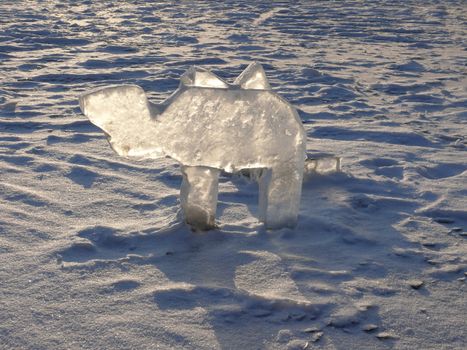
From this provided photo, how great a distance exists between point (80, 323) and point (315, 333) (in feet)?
2.36

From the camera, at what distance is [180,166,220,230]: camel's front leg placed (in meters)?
2.40

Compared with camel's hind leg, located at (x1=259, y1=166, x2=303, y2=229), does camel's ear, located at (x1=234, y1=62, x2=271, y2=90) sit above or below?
above

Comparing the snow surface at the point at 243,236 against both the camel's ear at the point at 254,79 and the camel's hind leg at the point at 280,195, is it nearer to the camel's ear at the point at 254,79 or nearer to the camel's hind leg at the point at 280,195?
the camel's hind leg at the point at 280,195

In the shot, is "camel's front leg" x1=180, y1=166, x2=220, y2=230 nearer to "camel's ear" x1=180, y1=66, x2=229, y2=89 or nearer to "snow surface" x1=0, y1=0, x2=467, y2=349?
"snow surface" x1=0, y1=0, x2=467, y2=349

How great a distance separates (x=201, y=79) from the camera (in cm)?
237

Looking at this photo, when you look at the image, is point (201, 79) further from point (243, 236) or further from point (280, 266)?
point (280, 266)

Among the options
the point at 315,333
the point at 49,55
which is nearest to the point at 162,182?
the point at 315,333

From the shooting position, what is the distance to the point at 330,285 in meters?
2.18

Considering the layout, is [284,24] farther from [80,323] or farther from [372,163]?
[80,323]

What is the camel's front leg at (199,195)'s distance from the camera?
2.40 meters

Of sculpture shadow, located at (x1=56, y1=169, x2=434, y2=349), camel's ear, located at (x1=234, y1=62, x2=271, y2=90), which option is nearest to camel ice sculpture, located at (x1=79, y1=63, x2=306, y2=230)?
camel's ear, located at (x1=234, y1=62, x2=271, y2=90)

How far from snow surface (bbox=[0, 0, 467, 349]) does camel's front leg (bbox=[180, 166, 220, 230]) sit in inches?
2.9

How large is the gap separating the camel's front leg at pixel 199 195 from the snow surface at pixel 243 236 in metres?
0.07

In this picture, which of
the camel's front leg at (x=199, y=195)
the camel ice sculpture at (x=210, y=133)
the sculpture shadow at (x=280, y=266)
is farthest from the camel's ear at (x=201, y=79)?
the sculpture shadow at (x=280, y=266)
